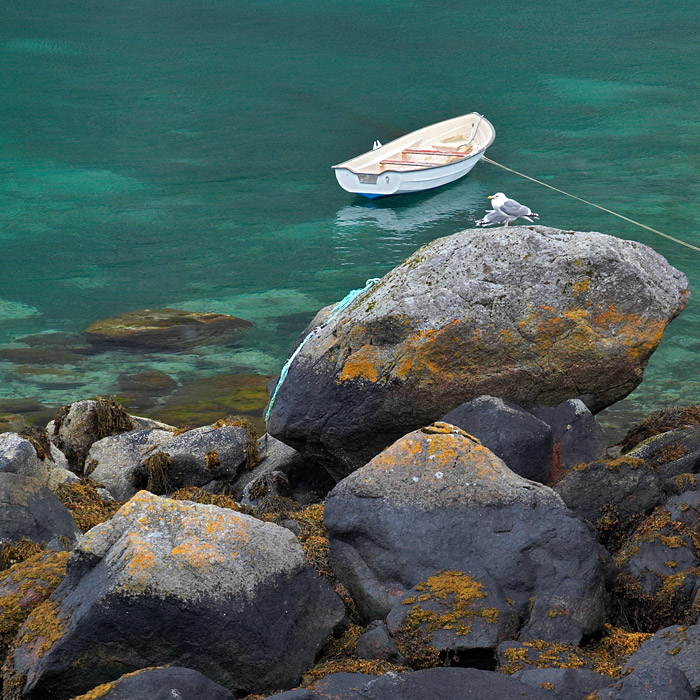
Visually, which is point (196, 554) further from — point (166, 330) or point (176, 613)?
point (166, 330)

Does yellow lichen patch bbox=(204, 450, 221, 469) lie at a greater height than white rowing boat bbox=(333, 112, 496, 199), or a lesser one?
greater

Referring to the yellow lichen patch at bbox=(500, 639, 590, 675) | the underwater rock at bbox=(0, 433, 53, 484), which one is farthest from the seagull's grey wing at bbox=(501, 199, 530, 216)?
the yellow lichen patch at bbox=(500, 639, 590, 675)

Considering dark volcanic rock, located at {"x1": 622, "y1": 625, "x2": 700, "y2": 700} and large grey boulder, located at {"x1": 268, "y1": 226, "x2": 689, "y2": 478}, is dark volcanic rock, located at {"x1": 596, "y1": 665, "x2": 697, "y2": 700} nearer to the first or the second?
dark volcanic rock, located at {"x1": 622, "y1": 625, "x2": 700, "y2": 700}

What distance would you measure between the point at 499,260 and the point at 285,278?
49.5ft

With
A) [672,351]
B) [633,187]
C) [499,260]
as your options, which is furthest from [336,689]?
[633,187]

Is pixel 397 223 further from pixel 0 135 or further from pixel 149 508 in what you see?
pixel 149 508

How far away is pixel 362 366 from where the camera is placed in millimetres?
7727

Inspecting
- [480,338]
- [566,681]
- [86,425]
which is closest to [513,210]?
[86,425]

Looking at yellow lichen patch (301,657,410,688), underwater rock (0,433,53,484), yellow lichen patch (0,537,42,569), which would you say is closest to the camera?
yellow lichen patch (301,657,410,688)

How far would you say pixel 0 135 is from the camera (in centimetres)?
3684

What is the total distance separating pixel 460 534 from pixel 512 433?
132 centimetres

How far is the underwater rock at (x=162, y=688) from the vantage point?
4.15 metres

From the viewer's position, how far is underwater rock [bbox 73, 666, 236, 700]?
4148 millimetres

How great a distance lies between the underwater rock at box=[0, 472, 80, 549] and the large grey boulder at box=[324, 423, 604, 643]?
7.20 feet
